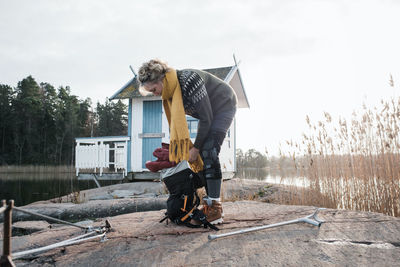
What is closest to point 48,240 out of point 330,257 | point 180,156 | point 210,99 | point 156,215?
point 156,215

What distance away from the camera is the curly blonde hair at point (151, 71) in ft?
8.28

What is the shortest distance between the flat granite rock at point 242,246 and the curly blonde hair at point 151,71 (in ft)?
4.54

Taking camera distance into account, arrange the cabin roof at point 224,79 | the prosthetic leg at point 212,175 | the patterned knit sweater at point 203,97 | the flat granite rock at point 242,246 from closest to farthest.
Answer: the flat granite rock at point 242,246, the patterned knit sweater at point 203,97, the prosthetic leg at point 212,175, the cabin roof at point 224,79

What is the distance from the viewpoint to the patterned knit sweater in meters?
2.52

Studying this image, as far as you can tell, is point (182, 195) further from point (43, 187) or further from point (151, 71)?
point (43, 187)

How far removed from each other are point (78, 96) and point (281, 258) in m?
51.7

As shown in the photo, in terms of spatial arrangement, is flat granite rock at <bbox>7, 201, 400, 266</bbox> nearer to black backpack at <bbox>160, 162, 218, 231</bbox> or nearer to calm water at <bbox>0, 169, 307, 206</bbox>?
black backpack at <bbox>160, 162, 218, 231</bbox>

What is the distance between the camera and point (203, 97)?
2.53 m

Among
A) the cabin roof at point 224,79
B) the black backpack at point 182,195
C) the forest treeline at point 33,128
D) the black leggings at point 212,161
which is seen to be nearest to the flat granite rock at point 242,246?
the black backpack at point 182,195

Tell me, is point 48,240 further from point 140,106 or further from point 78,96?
point 78,96

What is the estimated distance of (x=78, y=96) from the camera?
4809 centimetres

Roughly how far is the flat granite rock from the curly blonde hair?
4.54ft

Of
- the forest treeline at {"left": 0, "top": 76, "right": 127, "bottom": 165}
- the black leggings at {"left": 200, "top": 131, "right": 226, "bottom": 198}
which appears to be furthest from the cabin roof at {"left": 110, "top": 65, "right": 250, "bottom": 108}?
the forest treeline at {"left": 0, "top": 76, "right": 127, "bottom": 165}

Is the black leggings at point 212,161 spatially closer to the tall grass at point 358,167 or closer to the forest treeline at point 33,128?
the tall grass at point 358,167
